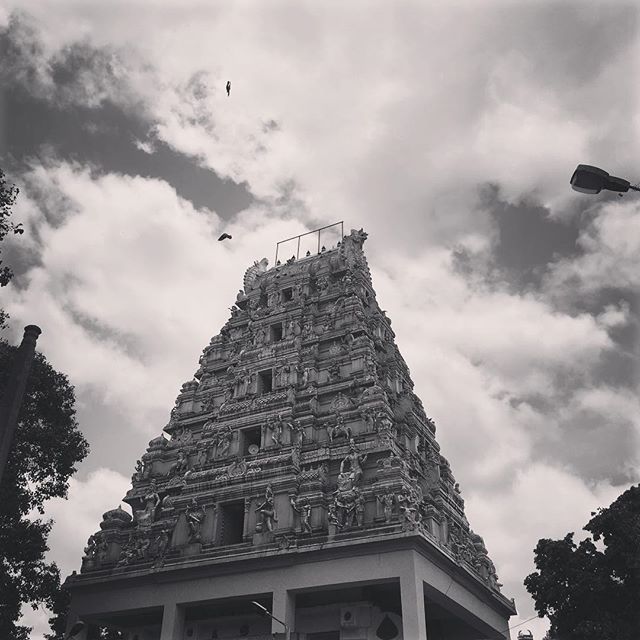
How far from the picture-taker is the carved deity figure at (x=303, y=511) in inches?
1037

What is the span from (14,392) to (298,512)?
1402 centimetres

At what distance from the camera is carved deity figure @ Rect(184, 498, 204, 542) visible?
28234 millimetres

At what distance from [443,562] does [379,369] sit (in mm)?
10549

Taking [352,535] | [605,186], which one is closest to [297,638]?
[352,535]

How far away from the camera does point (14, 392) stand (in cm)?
1602

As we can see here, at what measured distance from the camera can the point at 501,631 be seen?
2964cm

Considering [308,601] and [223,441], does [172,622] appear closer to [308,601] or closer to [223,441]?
[308,601]

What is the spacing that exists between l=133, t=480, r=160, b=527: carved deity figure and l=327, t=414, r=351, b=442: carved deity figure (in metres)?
8.73

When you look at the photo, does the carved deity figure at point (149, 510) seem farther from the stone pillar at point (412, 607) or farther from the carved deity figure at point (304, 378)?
the stone pillar at point (412, 607)

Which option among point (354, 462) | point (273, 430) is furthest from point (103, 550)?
point (354, 462)

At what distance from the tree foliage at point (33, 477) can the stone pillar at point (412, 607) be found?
48.2 ft

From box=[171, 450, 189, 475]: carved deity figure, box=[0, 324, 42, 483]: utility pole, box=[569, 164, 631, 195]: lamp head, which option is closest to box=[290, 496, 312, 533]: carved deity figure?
box=[171, 450, 189, 475]: carved deity figure

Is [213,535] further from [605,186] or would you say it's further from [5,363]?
[605,186]

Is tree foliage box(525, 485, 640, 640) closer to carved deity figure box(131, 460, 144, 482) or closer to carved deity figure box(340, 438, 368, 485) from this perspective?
carved deity figure box(340, 438, 368, 485)
